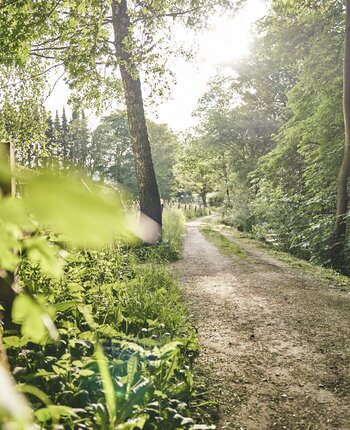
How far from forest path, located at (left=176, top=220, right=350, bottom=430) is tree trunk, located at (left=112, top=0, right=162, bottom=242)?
3.58 meters

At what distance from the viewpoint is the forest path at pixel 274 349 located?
7.79ft

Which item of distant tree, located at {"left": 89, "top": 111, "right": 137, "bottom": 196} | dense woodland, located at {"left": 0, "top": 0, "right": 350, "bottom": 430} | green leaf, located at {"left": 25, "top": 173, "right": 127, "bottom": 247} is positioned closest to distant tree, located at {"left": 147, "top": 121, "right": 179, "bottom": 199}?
distant tree, located at {"left": 89, "top": 111, "right": 137, "bottom": 196}

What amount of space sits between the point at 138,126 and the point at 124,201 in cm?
235

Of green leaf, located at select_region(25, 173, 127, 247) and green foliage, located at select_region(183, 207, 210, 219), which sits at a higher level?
green leaf, located at select_region(25, 173, 127, 247)

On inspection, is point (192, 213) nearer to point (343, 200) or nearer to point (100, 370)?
point (343, 200)

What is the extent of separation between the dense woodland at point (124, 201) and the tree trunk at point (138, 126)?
0.12ft

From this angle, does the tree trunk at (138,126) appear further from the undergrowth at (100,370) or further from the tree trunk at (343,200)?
the undergrowth at (100,370)

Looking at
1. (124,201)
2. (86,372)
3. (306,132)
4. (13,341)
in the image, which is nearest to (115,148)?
(306,132)

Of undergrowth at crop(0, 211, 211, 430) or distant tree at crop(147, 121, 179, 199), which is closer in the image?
undergrowth at crop(0, 211, 211, 430)

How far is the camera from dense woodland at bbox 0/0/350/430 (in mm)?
549

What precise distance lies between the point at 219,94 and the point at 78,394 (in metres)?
25.2

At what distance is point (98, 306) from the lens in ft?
9.99

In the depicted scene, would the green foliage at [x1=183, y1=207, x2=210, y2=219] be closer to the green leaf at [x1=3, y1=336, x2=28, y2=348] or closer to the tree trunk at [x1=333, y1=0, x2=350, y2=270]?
the tree trunk at [x1=333, y1=0, x2=350, y2=270]

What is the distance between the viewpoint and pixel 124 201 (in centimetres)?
766
